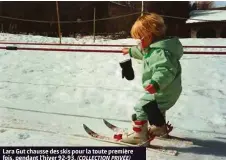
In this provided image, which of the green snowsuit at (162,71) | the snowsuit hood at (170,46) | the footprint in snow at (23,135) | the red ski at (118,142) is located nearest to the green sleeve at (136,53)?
the green snowsuit at (162,71)

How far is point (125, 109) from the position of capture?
482 cm

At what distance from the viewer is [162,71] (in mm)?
2916

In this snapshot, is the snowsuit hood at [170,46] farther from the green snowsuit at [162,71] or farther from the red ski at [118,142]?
the red ski at [118,142]

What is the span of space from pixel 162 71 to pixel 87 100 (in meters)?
2.46

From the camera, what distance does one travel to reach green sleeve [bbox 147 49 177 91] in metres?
2.89

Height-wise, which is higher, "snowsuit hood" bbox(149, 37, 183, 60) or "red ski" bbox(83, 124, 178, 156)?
"snowsuit hood" bbox(149, 37, 183, 60)

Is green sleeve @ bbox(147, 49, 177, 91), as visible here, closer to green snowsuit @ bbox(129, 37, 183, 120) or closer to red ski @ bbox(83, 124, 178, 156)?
green snowsuit @ bbox(129, 37, 183, 120)

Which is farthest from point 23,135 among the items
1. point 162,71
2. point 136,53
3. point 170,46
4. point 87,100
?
point 87,100

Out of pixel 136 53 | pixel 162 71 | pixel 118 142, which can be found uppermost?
pixel 136 53

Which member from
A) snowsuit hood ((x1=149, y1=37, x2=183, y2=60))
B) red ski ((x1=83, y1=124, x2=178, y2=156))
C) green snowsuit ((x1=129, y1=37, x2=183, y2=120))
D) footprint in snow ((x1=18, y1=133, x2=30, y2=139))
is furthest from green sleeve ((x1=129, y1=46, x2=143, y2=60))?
footprint in snow ((x1=18, y1=133, x2=30, y2=139))

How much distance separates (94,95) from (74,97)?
1.01 ft

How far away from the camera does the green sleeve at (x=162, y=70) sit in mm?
2887

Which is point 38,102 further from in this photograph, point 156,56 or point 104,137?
point 156,56

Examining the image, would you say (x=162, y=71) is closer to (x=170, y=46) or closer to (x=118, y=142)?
(x=170, y=46)
